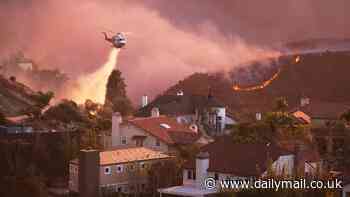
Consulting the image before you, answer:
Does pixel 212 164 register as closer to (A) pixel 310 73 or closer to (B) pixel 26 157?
(B) pixel 26 157

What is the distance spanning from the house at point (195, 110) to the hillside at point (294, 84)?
1.23m

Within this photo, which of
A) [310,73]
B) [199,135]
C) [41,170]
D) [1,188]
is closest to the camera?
[1,188]

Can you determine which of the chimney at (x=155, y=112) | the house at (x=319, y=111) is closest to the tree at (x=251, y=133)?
the chimney at (x=155, y=112)

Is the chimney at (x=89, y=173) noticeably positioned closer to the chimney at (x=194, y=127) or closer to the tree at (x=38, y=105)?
the tree at (x=38, y=105)

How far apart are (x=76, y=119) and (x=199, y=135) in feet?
6.74

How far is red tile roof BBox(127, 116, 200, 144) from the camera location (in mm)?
14617

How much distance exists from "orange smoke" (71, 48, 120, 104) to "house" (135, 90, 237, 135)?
872 mm

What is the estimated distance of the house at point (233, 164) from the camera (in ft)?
37.9

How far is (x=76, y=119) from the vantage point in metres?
15.9

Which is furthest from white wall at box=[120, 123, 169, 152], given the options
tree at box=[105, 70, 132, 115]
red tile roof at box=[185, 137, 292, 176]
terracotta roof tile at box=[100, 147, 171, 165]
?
tree at box=[105, 70, 132, 115]

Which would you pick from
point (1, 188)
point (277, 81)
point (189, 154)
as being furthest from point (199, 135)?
point (277, 81)

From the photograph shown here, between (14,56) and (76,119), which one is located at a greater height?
(14,56)

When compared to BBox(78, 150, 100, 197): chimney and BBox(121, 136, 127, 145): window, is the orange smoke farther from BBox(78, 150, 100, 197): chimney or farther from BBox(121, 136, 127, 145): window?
BBox(78, 150, 100, 197): chimney

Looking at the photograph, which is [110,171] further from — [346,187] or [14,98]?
[14,98]
